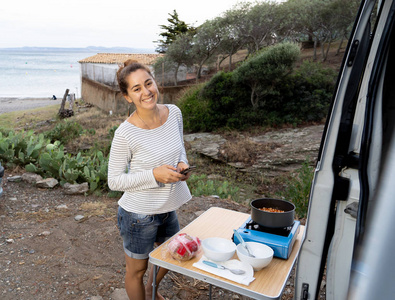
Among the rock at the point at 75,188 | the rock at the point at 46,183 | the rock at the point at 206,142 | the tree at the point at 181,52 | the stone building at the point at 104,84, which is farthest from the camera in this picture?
the tree at the point at 181,52

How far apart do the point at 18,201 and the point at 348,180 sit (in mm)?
4468

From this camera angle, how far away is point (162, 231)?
209cm

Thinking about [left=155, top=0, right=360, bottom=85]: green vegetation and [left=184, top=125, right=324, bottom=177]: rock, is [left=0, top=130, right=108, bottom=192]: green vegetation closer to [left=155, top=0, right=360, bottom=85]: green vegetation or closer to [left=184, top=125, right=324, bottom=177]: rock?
[left=184, top=125, right=324, bottom=177]: rock

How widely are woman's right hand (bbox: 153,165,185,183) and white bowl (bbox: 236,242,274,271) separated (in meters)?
0.47

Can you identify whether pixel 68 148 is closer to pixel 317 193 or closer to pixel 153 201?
pixel 153 201

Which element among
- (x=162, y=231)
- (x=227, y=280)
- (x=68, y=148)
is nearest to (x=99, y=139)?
(x=68, y=148)

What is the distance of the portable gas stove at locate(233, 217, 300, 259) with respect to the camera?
163 cm

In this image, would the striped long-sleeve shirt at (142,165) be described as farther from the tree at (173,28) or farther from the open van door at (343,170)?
the tree at (173,28)

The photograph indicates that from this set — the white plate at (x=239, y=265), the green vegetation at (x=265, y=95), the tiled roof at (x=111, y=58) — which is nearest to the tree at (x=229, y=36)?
the green vegetation at (x=265, y=95)

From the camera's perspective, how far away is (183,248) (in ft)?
5.27

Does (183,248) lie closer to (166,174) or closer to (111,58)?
(166,174)

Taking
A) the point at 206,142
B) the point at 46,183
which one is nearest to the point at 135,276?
the point at 46,183

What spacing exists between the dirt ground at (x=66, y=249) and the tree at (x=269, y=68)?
7.26 m

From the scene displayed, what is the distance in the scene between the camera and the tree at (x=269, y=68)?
36.2 feet
